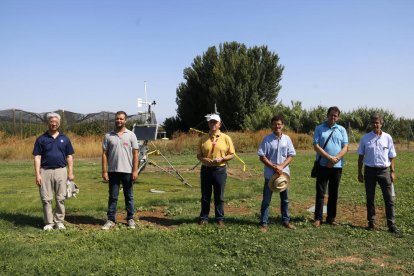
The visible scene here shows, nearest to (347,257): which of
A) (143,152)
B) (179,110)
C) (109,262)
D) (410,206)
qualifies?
(109,262)

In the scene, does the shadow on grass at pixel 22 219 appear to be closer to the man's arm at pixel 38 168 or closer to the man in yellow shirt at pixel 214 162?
the man's arm at pixel 38 168

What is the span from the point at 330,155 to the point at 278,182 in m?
0.99

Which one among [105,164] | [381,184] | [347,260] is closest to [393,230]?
[381,184]

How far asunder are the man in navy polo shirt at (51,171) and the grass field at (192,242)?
31 centimetres

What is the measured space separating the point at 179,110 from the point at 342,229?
1224 inches

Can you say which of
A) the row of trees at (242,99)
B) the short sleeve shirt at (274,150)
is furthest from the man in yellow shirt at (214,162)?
the row of trees at (242,99)

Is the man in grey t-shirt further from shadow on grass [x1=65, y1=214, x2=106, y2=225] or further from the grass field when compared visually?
shadow on grass [x1=65, y1=214, x2=106, y2=225]

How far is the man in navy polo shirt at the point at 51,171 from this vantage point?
6.71 metres

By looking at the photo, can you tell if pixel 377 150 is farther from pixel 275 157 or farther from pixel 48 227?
pixel 48 227

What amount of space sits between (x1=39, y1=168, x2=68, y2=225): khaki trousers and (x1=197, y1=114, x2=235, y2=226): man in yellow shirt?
2.20 m

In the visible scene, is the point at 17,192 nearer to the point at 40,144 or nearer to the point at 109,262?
the point at 40,144

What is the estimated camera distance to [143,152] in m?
11.3

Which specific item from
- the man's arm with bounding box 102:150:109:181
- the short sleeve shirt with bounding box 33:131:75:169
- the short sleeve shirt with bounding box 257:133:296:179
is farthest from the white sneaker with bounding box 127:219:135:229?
the short sleeve shirt with bounding box 257:133:296:179

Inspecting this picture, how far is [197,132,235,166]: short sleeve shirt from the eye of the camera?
22.6ft
